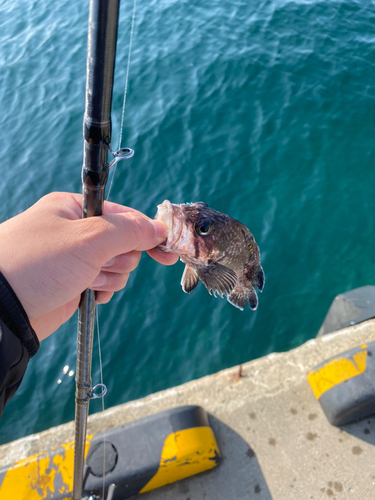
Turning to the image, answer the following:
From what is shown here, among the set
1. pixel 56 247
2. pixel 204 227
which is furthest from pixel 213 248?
pixel 56 247

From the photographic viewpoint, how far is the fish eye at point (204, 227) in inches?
113

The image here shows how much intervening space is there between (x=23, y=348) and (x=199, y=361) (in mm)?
4922

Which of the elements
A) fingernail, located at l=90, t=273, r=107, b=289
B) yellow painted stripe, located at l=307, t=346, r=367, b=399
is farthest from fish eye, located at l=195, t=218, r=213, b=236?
yellow painted stripe, located at l=307, t=346, r=367, b=399

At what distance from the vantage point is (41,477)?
385 cm

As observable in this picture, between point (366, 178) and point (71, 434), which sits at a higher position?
point (366, 178)

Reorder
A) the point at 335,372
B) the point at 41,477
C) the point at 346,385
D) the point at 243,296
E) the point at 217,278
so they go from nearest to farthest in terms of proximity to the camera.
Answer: the point at 217,278 < the point at 243,296 < the point at 41,477 < the point at 346,385 < the point at 335,372

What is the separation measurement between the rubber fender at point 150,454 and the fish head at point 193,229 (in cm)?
225

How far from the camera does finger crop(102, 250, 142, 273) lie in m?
2.86

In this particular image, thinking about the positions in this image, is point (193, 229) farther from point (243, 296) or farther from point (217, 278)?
point (243, 296)

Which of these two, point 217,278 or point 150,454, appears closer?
point 217,278

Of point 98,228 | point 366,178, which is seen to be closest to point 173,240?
point 98,228

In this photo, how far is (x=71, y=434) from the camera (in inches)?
182

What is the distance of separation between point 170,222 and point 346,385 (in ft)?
10.4

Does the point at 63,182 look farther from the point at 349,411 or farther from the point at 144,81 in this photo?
the point at 349,411
